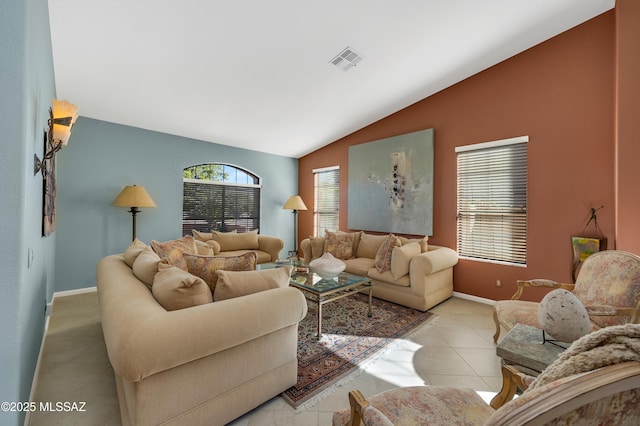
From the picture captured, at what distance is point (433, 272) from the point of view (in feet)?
10.9

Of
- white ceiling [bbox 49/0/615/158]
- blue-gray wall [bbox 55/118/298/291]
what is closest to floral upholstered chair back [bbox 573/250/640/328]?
white ceiling [bbox 49/0/615/158]

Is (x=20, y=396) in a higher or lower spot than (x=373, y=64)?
Result: lower

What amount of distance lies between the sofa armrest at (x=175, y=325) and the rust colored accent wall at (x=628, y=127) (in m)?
2.87

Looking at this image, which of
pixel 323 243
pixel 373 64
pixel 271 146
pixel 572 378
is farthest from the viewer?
pixel 271 146

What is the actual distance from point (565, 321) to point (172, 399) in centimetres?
202

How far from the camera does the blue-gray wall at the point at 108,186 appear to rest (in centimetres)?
378

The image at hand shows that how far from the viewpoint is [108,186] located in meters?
4.07

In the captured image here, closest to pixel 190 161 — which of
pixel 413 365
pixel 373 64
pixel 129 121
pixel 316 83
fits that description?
pixel 129 121

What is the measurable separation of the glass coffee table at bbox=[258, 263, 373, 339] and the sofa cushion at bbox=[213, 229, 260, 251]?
74.1 inches

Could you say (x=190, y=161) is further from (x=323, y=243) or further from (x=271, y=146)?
(x=323, y=243)

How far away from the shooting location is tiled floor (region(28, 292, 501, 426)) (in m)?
1.63

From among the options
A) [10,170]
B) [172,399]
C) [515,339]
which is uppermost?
[10,170]

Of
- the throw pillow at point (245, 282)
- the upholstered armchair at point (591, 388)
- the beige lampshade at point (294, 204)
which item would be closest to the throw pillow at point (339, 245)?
the beige lampshade at point (294, 204)

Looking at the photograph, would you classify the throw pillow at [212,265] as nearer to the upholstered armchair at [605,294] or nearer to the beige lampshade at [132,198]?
the upholstered armchair at [605,294]
